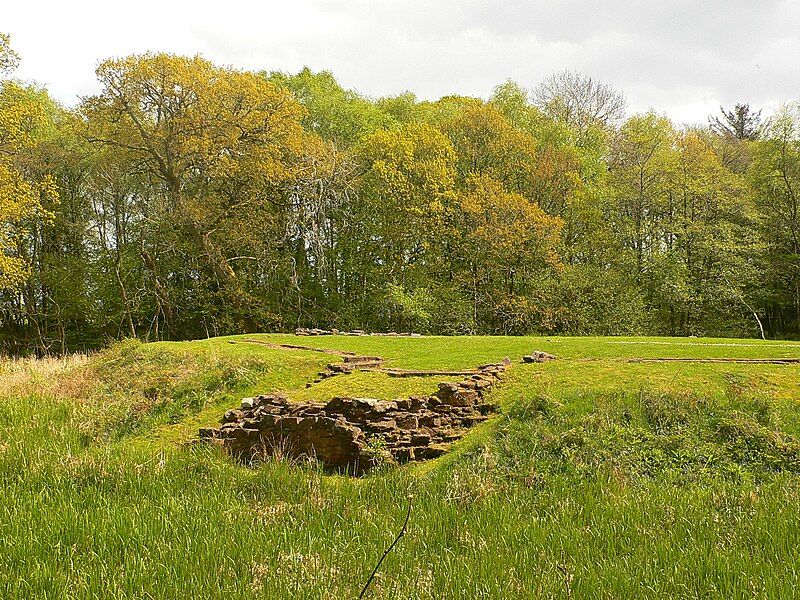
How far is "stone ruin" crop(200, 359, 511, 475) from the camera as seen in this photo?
27.1 feet

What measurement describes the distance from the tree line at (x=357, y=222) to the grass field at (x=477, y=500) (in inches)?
672

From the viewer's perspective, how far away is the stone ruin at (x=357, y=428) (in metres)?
8.26

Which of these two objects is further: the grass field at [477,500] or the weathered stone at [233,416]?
the weathered stone at [233,416]

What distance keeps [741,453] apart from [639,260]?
2581cm

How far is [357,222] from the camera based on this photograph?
1230 inches

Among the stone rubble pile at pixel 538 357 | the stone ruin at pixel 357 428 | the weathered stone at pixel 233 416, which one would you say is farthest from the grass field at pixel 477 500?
the weathered stone at pixel 233 416

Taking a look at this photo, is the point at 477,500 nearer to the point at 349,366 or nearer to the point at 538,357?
the point at 538,357

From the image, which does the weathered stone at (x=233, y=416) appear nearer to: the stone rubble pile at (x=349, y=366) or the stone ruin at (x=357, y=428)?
the stone ruin at (x=357, y=428)

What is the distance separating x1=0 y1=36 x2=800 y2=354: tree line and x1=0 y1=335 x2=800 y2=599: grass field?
17.1 m

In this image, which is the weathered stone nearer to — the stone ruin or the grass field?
the stone ruin

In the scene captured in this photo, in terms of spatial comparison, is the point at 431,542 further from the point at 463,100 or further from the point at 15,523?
the point at 463,100

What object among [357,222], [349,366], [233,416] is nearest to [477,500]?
[233,416]

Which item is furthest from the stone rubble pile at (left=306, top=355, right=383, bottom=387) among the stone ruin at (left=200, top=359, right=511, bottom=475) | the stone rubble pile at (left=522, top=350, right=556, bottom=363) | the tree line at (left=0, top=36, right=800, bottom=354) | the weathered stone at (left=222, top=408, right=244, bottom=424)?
the tree line at (left=0, top=36, right=800, bottom=354)

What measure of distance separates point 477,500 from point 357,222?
85.2 ft
